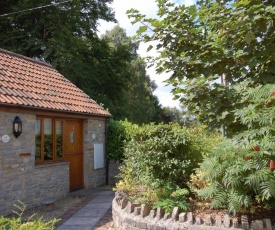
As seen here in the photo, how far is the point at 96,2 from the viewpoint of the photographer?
21281mm

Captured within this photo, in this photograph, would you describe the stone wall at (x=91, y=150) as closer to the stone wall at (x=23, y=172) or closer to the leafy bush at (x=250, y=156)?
the stone wall at (x=23, y=172)

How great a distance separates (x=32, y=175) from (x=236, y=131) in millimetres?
5537

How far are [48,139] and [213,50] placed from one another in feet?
20.3

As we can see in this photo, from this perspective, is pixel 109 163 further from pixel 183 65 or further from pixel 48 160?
pixel 183 65

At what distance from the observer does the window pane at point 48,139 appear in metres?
8.87

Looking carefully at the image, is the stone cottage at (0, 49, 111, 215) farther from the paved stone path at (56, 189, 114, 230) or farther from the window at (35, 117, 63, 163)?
the paved stone path at (56, 189, 114, 230)

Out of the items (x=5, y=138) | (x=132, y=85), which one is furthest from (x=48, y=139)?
(x=132, y=85)

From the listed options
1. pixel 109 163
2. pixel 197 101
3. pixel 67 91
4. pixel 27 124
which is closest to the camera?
pixel 197 101

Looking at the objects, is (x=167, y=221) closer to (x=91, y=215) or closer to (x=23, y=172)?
(x=91, y=215)

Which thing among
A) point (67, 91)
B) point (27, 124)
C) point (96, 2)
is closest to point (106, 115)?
point (67, 91)

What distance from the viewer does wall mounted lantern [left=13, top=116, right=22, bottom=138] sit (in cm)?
730

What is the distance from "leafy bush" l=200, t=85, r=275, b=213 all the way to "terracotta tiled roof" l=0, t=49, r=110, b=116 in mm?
5009

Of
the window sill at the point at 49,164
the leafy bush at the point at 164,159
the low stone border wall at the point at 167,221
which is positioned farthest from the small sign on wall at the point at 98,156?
the low stone border wall at the point at 167,221

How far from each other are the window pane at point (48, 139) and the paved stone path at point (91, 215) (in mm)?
1816
